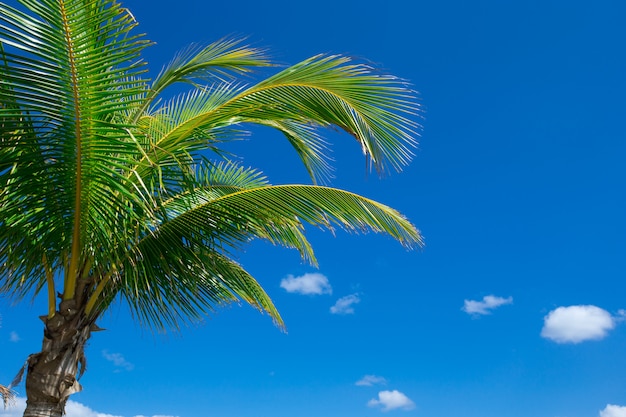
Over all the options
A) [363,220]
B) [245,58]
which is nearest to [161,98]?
[245,58]

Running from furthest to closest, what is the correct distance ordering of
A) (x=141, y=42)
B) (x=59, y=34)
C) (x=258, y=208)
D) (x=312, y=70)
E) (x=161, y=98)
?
(x=161, y=98)
(x=258, y=208)
(x=312, y=70)
(x=141, y=42)
(x=59, y=34)

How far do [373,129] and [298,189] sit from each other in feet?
3.07

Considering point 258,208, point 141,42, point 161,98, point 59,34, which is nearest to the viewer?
point 59,34

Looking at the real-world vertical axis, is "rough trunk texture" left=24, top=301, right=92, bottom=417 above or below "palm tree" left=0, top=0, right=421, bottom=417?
below

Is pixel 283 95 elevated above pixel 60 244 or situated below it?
above

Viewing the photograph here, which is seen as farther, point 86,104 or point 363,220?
point 363,220

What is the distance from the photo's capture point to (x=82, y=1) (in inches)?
195

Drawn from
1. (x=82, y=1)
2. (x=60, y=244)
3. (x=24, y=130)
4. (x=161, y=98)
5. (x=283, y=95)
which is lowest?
(x=60, y=244)

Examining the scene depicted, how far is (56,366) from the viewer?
5809 mm

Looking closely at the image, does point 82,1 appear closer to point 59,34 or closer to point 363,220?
point 59,34

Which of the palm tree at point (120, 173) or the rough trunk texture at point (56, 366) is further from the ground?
the palm tree at point (120, 173)

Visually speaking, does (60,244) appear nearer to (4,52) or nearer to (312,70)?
(4,52)

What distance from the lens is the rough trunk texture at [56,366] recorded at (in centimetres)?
573

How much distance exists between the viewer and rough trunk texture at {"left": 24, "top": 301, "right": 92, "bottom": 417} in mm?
5734
